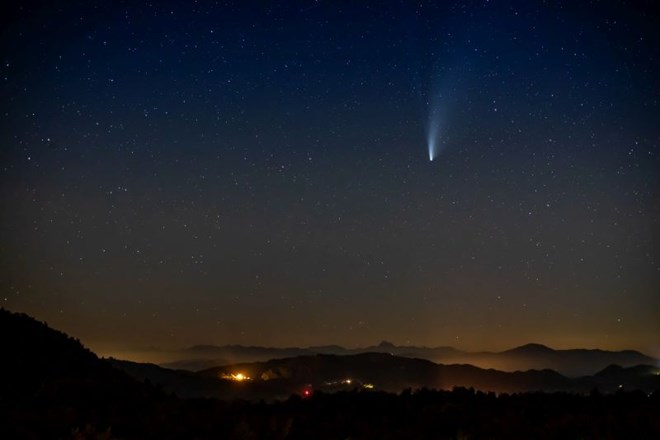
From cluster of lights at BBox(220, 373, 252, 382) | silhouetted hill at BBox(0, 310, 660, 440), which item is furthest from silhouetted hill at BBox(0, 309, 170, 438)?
cluster of lights at BBox(220, 373, 252, 382)

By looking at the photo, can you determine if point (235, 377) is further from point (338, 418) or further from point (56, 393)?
point (338, 418)

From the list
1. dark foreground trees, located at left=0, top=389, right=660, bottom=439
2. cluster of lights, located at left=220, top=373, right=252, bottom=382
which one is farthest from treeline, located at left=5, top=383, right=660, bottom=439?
cluster of lights, located at left=220, top=373, right=252, bottom=382

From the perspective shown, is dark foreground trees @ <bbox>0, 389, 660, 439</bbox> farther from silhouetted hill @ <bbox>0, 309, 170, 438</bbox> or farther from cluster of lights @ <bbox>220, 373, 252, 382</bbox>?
cluster of lights @ <bbox>220, 373, 252, 382</bbox>

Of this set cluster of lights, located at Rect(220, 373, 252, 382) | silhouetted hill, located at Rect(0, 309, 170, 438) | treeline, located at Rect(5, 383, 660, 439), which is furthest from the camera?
cluster of lights, located at Rect(220, 373, 252, 382)

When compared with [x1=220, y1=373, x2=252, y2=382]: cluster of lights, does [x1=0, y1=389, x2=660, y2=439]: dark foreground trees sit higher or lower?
lower

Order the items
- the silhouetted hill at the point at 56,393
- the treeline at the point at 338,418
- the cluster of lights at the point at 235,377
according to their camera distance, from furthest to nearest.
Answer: the cluster of lights at the point at 235,377 < the treeline at the point at 338,418 < the silhouetted hill at the point at 56,393

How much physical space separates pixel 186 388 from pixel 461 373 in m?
72.4

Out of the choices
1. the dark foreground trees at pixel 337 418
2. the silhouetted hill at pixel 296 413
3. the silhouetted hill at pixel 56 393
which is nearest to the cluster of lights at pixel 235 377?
the silhouetted hill at pixel 56 393

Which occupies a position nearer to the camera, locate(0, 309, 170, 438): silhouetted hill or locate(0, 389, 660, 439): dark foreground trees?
locate(0, 309, 170, 438): silhouetted hill

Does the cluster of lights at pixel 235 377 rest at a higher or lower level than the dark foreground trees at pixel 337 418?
higher

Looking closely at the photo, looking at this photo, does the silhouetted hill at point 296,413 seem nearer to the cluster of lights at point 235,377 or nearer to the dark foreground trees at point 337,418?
the dark foreground trees at point 337,418

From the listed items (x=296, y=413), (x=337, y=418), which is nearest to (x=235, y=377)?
(x=296, y=413)

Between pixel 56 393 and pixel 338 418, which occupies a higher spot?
pixel 56 393

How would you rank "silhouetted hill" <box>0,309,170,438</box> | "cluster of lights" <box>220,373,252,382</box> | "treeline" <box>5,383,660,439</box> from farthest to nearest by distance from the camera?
1. "cluster of lights" <box>220,373,252,382</box>
2. "treeline" <box>5,383,660,439</box>
3. "silhouetted hill" <box>0,309,170,438</box>
